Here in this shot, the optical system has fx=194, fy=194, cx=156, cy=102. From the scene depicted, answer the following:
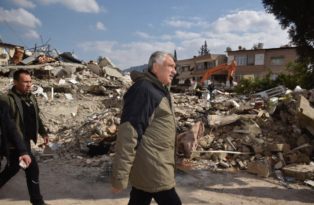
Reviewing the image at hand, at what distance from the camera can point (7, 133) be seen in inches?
87.7

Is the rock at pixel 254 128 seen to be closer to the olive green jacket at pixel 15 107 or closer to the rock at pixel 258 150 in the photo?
the rock at pixel 258 150

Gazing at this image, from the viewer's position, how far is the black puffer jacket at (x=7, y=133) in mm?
2191

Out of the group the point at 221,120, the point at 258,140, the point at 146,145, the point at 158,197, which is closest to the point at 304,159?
the point at 258,140

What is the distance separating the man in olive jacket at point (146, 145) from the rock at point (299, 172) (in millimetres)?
3224

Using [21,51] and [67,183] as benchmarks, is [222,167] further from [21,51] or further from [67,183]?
[21,51]

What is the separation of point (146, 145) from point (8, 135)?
1777mm

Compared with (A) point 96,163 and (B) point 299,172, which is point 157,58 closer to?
(A) point 96,163

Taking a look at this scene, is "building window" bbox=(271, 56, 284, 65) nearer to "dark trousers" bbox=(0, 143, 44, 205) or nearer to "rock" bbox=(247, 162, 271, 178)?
"rock" bbox=(247, 162, 271, 178)

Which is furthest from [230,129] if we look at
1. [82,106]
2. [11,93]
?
[82,106]

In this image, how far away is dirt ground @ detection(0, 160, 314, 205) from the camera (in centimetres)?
295

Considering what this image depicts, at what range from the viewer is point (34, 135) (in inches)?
106

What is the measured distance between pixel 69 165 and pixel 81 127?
8.15ft

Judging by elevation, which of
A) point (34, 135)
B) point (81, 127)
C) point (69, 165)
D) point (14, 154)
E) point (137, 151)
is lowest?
point (69, 165)

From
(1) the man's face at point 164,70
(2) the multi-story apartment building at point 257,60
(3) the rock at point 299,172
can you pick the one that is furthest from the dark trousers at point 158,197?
(2) the multi-story apartment building at point 257,60
